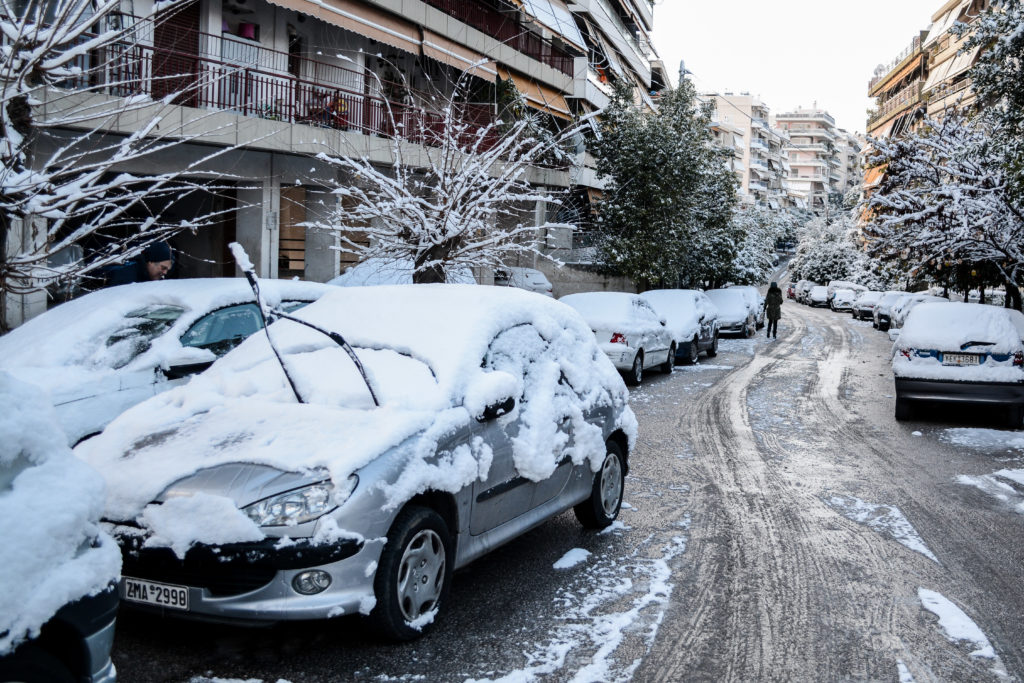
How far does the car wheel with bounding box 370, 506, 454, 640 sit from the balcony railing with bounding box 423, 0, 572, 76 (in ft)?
53.4

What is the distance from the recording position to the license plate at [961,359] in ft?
40.7

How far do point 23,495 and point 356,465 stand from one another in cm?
163

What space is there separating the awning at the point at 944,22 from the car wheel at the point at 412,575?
5161cm

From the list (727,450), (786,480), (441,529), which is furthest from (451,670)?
(727,450)

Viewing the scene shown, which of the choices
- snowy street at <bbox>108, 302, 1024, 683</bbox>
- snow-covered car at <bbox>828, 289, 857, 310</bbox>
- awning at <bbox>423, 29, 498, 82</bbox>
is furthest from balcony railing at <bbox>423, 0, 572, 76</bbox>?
snow-covered car at <bbox>828, 289, 857, 310</bbox>

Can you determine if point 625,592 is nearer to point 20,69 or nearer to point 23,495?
point 23,495

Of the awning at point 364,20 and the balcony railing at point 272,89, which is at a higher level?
the awning at point 364,20

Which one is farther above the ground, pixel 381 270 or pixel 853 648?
pixel 381 270

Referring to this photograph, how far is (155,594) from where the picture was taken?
13.7 ft

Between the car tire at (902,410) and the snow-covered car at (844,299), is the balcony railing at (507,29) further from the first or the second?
the snow-covered car at (844,299)

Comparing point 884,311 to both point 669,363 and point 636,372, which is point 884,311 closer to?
point 669,363

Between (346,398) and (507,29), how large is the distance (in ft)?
85.8

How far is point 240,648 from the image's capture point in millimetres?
4465

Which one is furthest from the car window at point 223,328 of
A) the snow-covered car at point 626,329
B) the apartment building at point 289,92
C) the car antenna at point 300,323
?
the snow-covered car at point 626,329
